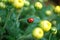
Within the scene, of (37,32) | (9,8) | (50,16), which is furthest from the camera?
(50,16)

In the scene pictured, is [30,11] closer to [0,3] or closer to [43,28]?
[0,3]

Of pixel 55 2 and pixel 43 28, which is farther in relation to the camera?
pixel 55 2

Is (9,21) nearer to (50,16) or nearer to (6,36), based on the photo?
(6,36)

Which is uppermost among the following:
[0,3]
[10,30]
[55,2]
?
[0,3]

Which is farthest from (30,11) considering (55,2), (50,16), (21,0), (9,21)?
(55,2)

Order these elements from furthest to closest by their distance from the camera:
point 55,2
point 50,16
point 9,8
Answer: point 55,2, point 50,16, point 9,8

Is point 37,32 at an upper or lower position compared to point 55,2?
upper

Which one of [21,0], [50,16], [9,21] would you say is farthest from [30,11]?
[21,0]

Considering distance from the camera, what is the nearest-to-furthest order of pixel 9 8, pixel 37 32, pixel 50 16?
1. pixel 37 32
2. pixel 9 8
3. pixel 50 16

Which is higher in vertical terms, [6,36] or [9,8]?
[9,8]
